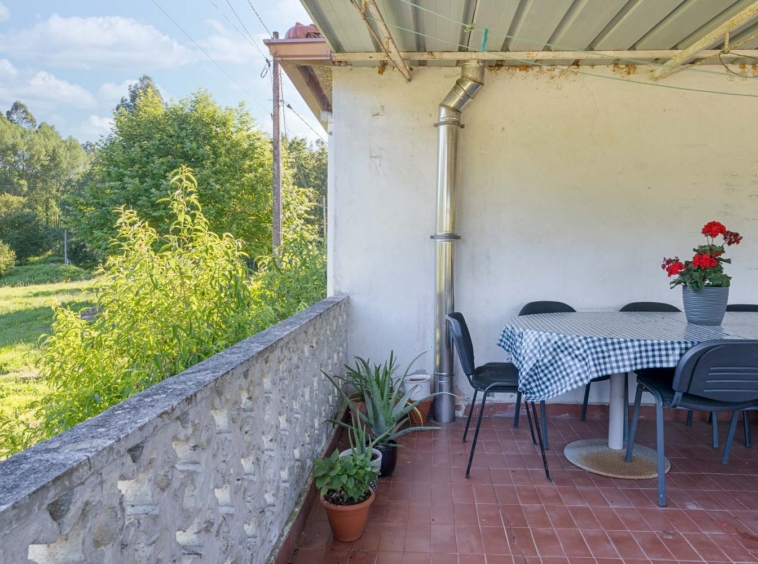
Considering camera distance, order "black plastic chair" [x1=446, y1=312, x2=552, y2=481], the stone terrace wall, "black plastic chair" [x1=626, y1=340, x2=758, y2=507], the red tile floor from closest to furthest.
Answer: the stone terrace wall, the red tile floor, "black plastic chair" [x1=626, y1=340, x2=758, y2=507], "black plastic chair" [x1=446, y1=312, x2=552, y2=481]

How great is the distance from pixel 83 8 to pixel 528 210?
64294mm

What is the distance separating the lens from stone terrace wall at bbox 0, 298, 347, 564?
29.4 inches

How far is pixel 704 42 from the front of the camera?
309 cm

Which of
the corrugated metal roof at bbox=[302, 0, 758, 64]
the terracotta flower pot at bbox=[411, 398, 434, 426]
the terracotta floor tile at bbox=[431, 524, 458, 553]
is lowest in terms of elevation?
the terracotta floor tile at bbox=[431, 524, 458, 553]

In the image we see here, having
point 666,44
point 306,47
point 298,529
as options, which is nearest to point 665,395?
point 298,529

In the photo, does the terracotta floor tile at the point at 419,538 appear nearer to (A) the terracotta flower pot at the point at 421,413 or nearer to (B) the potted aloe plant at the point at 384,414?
(B) the potted aloe plant at the point at 384,414

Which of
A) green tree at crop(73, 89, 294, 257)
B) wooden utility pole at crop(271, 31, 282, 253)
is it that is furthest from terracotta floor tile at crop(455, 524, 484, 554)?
green tree at crop(73, 89, 294, 257)

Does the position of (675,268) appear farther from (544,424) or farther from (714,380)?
(544,424)

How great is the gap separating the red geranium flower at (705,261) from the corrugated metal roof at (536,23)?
1.43 meters

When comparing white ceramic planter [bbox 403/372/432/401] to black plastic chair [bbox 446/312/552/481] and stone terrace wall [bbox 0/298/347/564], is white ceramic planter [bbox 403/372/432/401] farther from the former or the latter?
stone terrace wall [bbox 0/298/347/564]

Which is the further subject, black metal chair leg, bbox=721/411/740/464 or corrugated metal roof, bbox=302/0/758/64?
black metal chair leg, bbox=721/411/740/464

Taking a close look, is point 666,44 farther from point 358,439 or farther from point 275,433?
point 275,433

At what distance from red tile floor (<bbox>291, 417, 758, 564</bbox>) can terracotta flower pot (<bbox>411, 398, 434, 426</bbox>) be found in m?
0.30

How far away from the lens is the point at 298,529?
224 cm
